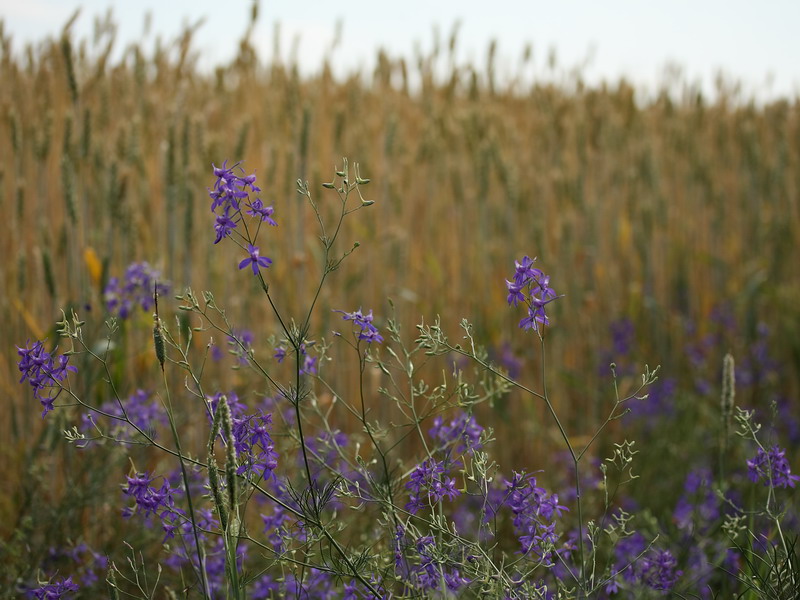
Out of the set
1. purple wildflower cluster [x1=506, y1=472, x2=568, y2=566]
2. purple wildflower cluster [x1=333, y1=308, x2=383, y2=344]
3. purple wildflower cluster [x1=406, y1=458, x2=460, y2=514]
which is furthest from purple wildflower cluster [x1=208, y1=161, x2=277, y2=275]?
purple wildflower cluster [x1=506, y1=472, x2=568, y2=566]

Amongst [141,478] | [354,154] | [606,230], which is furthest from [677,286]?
[141,478]

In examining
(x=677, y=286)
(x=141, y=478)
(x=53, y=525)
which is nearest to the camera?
(x=141, y=478)

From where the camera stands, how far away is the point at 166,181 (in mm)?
2762

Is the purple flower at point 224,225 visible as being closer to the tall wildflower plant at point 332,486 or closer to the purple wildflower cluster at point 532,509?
the tall wildflower plant at point 332,486

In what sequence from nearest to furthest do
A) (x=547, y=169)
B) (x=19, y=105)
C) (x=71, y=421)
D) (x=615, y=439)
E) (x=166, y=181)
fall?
(x=71, y=421), (x=166, y=181), (x=19, y=105), (x=615, y=439), (x=547, y=169)

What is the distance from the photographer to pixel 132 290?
2.60 meters

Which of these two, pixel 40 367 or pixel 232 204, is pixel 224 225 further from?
pixel 40 367

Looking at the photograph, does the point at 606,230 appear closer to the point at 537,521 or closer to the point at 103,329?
the point at 103,329

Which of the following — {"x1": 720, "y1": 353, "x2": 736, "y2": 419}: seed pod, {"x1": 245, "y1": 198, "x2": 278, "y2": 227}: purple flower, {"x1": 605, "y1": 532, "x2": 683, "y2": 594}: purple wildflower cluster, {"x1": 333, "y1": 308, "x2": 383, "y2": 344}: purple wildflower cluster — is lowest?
{"x1": 605, "y1": 532, "x2": 683, "y2": 594}: purple wildflower cluster

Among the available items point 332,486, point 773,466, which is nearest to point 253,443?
point 332,486

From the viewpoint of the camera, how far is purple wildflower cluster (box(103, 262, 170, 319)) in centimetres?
253

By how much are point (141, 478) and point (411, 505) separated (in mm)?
469

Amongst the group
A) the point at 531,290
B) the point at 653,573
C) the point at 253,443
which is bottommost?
the point at 653,573

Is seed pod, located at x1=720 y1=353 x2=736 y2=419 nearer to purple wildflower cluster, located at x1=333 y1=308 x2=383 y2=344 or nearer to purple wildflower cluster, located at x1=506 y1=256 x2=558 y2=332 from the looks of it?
purple wildflower cluster, located at x1=506 y1=256 x2=558 y2=332
